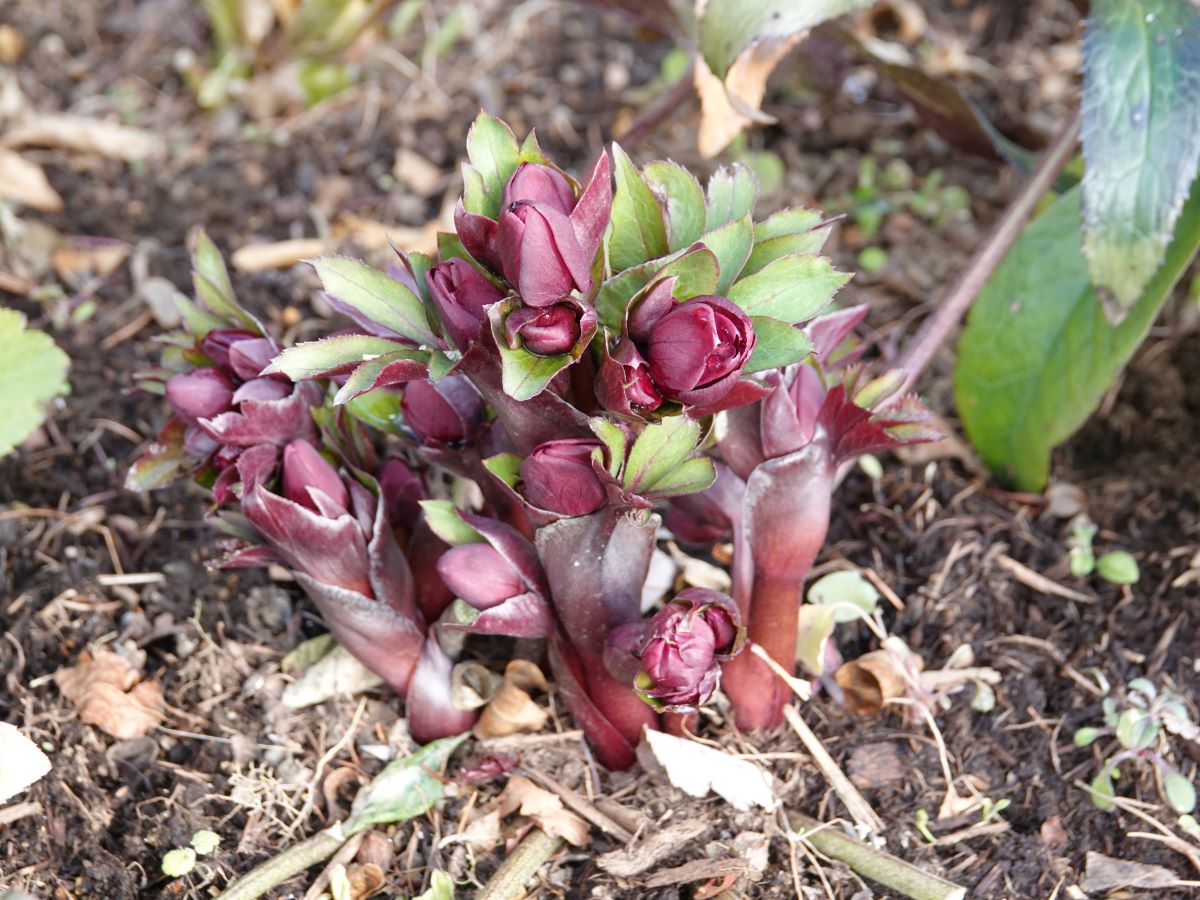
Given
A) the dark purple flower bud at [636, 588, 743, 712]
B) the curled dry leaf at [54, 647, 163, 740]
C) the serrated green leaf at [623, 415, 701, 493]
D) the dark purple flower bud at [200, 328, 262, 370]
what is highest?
the dark purple flower bud at [200, 328, 262, 370]

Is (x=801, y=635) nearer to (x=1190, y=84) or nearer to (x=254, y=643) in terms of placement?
(x=254, y=643)

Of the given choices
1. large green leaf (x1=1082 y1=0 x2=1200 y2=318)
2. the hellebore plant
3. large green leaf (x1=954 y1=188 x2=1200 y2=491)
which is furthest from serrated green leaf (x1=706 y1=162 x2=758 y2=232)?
large green leaf (x1=954 y1=188 x2=1200 y2=491)

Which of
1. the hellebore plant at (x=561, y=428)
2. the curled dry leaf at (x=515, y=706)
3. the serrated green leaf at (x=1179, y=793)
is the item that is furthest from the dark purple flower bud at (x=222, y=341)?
the serrated green leaf at (x=1179, y=793)

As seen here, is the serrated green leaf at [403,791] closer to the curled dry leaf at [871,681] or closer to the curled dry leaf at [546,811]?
the curled dry leaf at [546,811]

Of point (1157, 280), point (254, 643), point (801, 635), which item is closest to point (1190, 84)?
point (1157, 280)

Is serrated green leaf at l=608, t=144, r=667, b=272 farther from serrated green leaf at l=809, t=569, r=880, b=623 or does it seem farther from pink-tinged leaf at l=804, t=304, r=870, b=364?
serrated green leaf at l=809, t=569, r=880, b=623

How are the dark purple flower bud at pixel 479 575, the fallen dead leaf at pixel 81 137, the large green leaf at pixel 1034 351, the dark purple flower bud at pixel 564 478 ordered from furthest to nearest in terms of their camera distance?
the fallen dead leaf at pixel 81 137
the large green leaf at pixel 1034 351
the dark purple flower bud at pixel 479 575
the dark purple flower bud at pixel 564 478

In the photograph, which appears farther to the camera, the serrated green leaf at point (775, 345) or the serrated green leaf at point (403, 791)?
the serrated green leaf at point (403, 791)
